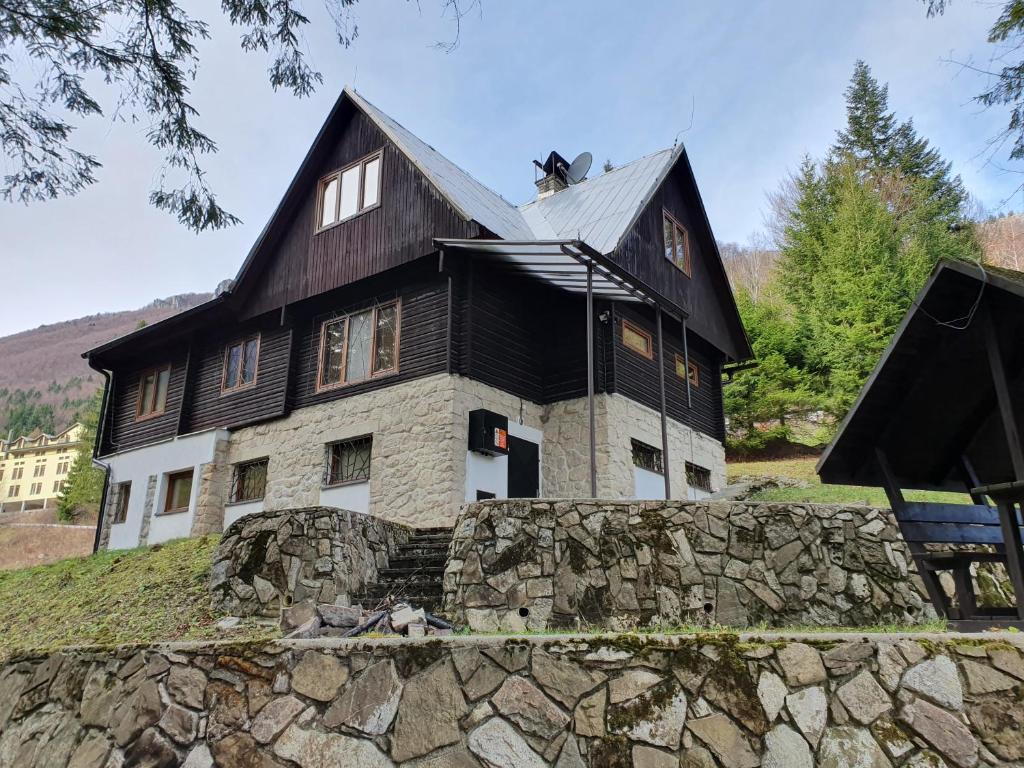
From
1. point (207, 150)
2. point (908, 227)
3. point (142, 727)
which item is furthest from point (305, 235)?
point (908, 227)

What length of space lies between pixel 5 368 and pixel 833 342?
18283 cm

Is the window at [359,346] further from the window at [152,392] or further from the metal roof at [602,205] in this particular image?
the window at [152,392]

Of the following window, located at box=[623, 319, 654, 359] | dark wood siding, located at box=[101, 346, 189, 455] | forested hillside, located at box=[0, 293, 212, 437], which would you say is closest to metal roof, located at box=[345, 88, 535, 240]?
window, located at box=[623, 319, 654, 359]

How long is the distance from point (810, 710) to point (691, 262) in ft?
46.9

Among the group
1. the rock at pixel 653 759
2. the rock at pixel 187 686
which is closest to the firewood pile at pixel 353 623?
the rock at pixel 187 686

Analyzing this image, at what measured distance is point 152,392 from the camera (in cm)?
1819

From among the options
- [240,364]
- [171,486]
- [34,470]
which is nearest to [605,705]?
[240,364]

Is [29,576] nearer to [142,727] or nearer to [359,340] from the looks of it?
[359,340]

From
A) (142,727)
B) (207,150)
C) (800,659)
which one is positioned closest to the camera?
(800,659)

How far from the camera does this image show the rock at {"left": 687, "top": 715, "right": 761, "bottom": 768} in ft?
12.0

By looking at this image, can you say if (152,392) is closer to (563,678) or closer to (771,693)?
(563,678)

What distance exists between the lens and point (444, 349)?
12.5 m

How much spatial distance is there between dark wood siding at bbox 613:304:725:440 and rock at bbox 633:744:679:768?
9679mm

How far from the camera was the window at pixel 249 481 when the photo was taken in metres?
15.0
